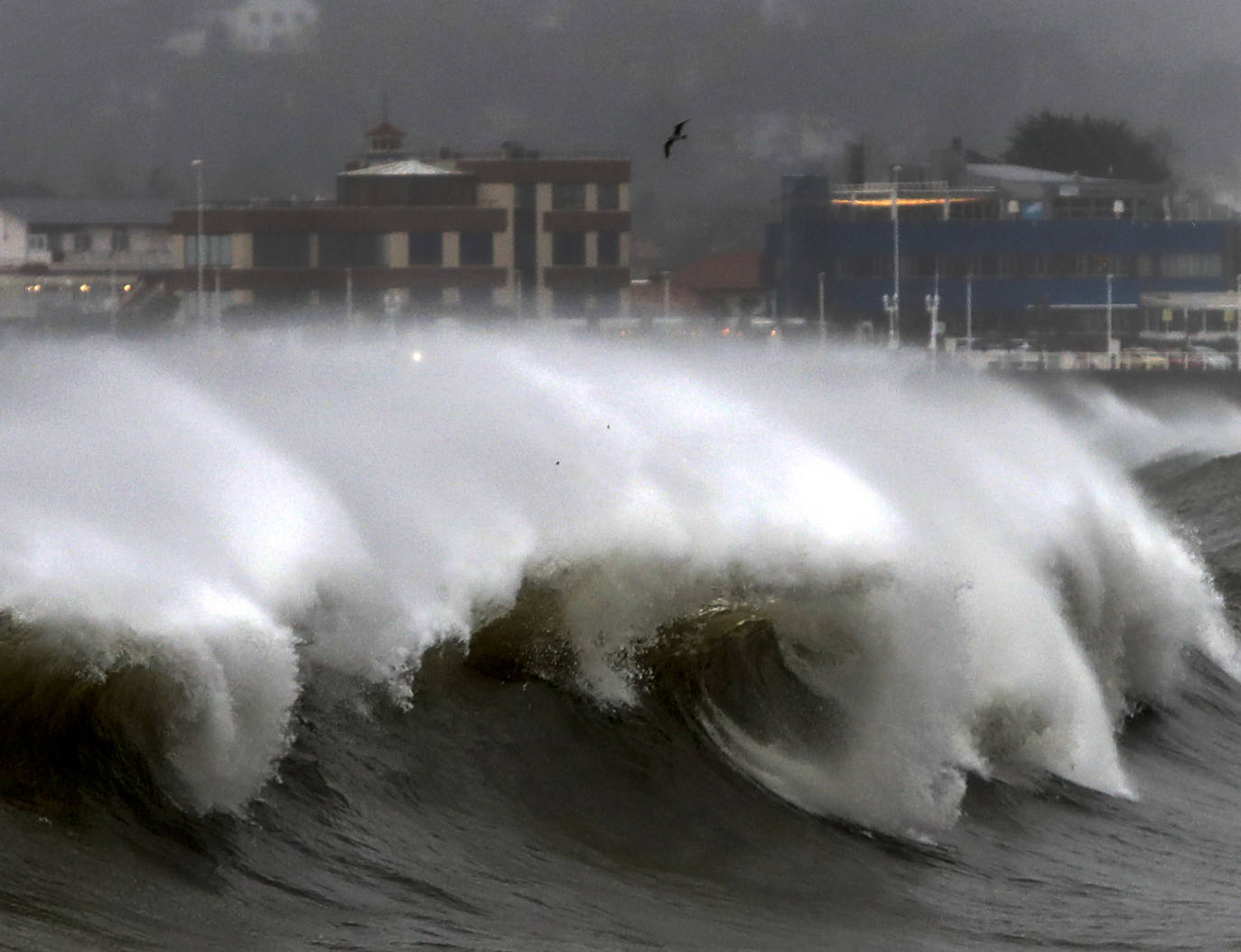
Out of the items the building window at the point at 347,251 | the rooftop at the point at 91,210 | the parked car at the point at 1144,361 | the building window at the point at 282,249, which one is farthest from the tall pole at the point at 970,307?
the rooftop at the point at 91,210

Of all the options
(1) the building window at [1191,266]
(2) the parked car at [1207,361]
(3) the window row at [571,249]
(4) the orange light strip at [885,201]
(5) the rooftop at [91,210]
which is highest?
(4) the orange light strip at [885,201]

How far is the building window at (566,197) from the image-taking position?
9075cm

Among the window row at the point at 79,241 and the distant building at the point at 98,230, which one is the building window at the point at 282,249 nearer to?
the distant building at the point at 98,230

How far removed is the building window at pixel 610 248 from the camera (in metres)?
91.2

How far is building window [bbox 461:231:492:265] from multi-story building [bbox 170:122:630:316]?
0.16ft

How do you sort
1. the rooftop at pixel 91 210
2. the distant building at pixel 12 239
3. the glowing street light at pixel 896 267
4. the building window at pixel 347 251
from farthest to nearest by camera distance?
the glowing street light at pixel 896 267, the building window at pixel 347 251, the rooftop at pixel 91 210, the distant building at pixel 12 239

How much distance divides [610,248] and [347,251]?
12.3m

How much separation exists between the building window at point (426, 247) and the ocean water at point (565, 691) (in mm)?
63936

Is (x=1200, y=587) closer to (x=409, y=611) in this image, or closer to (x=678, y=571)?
(x=678, y=571)

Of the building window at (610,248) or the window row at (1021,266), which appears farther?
the window row at (1021,266)

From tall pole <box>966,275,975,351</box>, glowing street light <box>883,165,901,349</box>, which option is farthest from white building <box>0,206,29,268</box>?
tall pole <box>966,275,975,351</box>

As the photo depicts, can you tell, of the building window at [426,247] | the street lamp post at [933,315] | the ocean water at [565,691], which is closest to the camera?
the ocean water at [565,691]

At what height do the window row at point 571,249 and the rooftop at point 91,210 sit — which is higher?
the rooftop at point 91,210

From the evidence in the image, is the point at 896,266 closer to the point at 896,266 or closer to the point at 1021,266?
the point at 896,266
